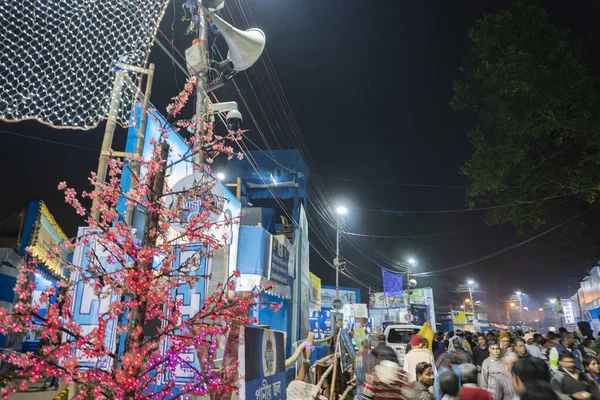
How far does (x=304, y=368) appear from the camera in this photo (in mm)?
7516

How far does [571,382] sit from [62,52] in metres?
8.51

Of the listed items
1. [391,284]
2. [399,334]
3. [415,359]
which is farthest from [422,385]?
[391,284]

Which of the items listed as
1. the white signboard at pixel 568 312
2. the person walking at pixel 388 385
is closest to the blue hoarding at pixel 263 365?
the person walking at pixel 388 385

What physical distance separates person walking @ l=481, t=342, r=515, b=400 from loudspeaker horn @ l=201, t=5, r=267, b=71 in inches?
295

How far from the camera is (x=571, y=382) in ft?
17.1

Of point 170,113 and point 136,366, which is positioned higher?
point 170,113

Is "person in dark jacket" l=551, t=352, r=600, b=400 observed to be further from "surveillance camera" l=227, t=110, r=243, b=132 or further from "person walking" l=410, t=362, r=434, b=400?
"surveillance camera" l=227, t=110, r=243, b=132

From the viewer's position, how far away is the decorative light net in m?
5.03

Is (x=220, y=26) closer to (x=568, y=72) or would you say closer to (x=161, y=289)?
(x=161, y=289)

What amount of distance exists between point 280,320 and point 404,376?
12517 millimetres

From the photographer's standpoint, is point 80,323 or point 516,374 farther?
point 80,323

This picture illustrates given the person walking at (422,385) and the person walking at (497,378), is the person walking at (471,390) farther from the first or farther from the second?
the person walking at (497,378)

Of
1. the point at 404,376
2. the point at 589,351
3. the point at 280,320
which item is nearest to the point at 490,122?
the point at 589,351

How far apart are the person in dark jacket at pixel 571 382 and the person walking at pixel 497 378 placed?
109 cm
